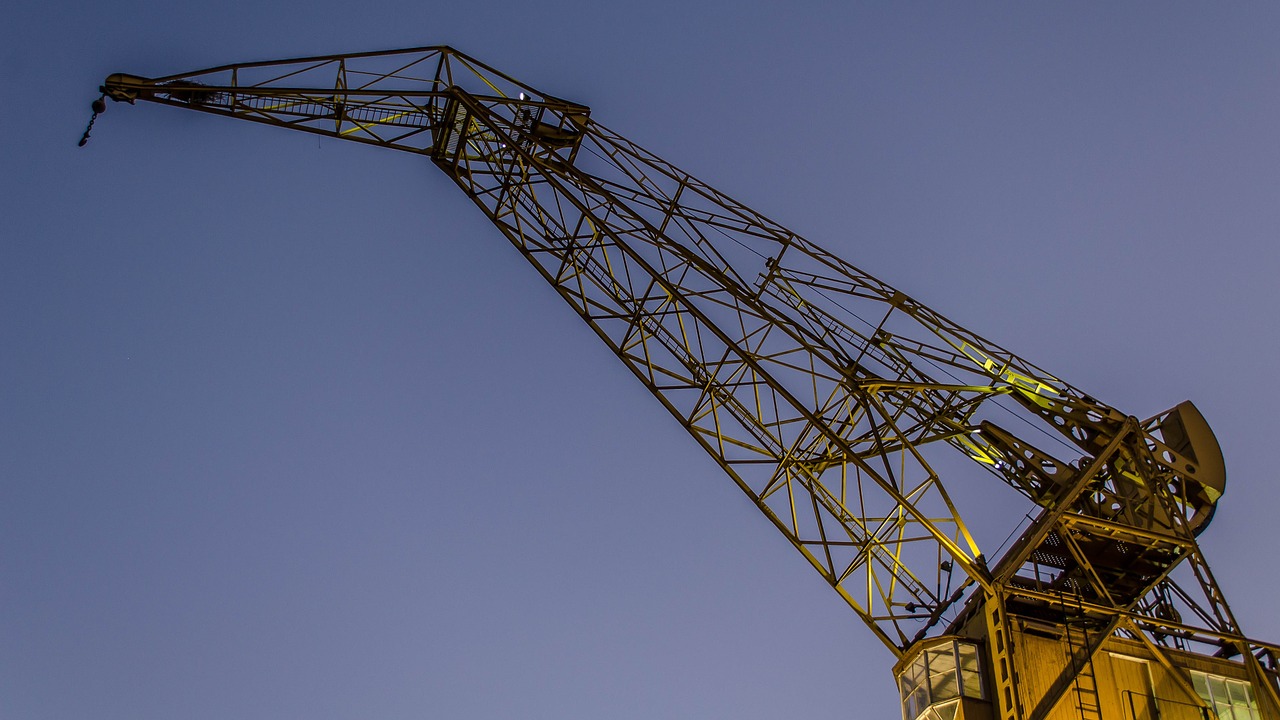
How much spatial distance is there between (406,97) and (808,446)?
38.7 ft

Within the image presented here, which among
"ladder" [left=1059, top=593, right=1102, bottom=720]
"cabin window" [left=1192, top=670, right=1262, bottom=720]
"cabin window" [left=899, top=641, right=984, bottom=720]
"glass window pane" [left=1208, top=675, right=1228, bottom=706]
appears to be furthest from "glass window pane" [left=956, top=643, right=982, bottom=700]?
"glass window pane" [left=1208, top=675, right=1228, bottom=706]

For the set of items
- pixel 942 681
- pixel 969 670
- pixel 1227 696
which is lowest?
pixel 942 681

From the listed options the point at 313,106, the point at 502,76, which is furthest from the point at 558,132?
the point at 313,106

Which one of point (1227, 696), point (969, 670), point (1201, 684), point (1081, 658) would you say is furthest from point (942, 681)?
point (1227, 696)

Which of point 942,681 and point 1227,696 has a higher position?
point 1227,696

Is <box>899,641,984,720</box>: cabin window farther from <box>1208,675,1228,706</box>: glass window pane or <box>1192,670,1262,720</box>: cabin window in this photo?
<box>1208,675,1228,706</box>: glass window pane

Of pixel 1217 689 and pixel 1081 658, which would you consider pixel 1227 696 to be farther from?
pixel 1081 658

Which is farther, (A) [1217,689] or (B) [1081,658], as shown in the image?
(A) [1217,689]

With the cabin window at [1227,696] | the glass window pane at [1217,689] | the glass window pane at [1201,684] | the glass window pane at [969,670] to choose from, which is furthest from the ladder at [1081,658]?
the glass window pane at [1217,689]

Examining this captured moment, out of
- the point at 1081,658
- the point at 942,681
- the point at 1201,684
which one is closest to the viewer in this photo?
the point at 1081,658

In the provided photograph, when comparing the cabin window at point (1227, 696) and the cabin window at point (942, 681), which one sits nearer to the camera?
the cabin window at point (942, 681)

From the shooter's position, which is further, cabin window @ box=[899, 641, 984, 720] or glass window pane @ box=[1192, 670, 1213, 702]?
glass window pane @ box=[1192, 670, 1213, 702]

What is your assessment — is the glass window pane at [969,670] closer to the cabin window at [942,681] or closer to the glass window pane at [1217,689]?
the cabin window at [942,681]

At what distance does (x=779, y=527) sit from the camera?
2539 centimetres
